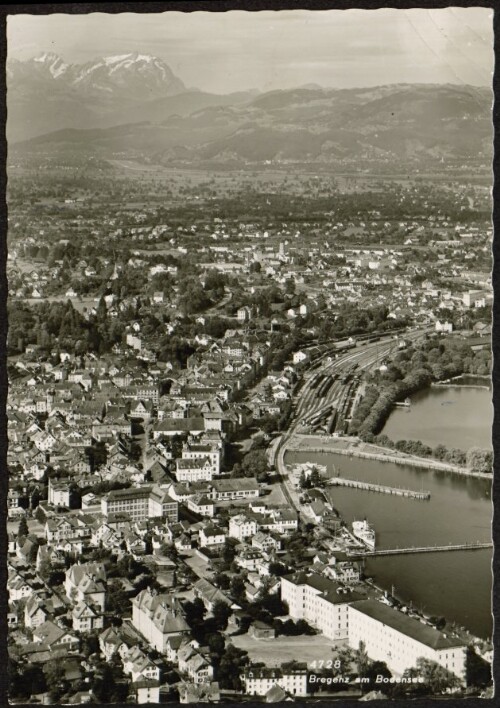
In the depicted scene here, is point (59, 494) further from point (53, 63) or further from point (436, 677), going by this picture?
point (436, 677)

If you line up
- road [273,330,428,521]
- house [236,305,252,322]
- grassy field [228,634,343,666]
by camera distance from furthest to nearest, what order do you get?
1. house [236,305,252,322]
2. road [273,330,428,521]
3. grassy field [228,634,343,666]

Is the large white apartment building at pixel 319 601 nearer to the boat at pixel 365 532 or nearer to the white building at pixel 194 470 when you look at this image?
the boat at pixel 365 532

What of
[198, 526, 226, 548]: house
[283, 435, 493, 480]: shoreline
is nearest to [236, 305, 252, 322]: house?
[283, 435, 493, 480]: shoreline

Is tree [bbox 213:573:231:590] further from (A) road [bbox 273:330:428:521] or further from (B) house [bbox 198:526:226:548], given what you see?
(A) road [bbox 273:330:428:521]

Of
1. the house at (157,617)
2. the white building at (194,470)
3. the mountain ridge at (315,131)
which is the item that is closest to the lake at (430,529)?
the white building at (194,470)

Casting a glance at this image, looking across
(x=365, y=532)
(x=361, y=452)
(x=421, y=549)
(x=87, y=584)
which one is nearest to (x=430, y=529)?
(x=421, y=549)

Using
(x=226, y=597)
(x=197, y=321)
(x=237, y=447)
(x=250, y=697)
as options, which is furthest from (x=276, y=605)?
(x=197, y=321)
